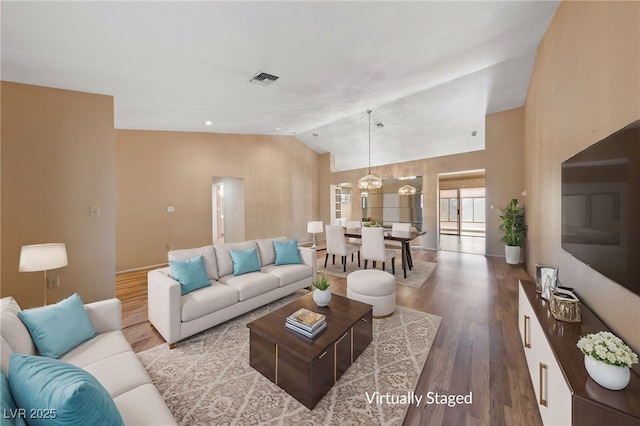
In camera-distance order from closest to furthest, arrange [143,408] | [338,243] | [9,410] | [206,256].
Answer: [9,410] → [143,408] → [206,256] → [338,243]

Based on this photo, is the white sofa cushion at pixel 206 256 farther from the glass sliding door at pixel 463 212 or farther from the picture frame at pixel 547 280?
the glass sliding door at pixel 463 212

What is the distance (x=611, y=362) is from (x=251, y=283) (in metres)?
2.83

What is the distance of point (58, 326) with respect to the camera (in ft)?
5.09

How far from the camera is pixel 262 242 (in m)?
3.73

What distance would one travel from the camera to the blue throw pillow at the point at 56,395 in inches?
31.9

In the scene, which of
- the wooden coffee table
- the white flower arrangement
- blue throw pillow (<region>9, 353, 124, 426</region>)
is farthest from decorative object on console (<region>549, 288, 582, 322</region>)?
blue throw pillow (<region>9, 353, 124, 426</region>)

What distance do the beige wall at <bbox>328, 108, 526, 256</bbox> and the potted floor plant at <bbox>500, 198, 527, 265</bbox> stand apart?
1.27ft

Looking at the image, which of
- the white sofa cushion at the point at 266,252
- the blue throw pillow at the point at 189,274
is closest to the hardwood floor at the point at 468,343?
the blue throw pillow at the point at 189,274

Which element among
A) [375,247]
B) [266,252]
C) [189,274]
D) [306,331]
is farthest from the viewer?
[375,247]

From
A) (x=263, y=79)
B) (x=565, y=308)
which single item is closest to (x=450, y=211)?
(x=565, y=308)

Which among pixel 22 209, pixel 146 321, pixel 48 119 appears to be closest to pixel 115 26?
pixel 48 119

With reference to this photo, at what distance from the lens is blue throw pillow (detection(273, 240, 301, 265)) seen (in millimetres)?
3631

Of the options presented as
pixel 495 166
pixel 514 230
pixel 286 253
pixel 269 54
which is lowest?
pixel 286 253

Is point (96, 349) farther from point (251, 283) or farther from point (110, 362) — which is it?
point (251, 283)
